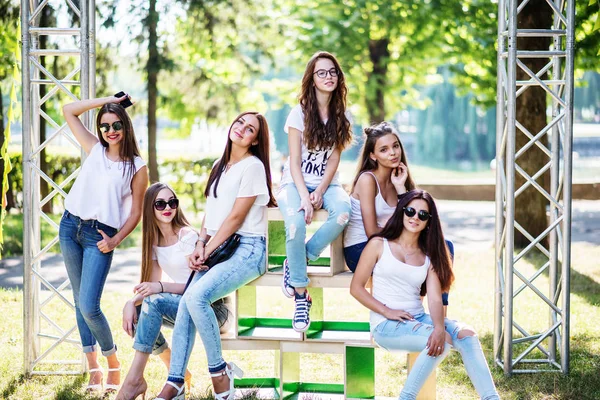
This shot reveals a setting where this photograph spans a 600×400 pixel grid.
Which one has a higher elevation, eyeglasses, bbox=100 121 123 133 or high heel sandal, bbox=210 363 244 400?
eyeglasses, bbox=100 121 123 133

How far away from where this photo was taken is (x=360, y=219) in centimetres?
467

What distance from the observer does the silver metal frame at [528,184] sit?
5.08 m

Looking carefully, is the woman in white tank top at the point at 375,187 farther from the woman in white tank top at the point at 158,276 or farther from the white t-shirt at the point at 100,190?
the white t-shirt at the point at 100,190

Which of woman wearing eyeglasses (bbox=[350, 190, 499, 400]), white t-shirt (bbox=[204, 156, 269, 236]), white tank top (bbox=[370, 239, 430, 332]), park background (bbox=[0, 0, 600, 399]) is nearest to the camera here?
woman wearing eyeglasses (bbox=[350, 190, 499, 400])

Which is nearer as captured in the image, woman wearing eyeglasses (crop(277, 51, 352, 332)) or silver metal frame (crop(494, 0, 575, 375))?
woman wearing eyeglasses (crop(277, 51, 352, 332))

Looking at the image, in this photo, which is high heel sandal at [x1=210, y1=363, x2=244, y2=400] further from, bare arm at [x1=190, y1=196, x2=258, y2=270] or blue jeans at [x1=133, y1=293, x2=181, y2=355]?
bare arm at [x1=190, y1=196, x2=258, y2=270]

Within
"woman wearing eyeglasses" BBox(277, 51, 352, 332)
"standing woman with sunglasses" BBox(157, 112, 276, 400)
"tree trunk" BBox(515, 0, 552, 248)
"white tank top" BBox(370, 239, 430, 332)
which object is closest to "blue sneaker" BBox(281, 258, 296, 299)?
"woman wearing eyeglasses" BBox(277, 51, 352, 332)

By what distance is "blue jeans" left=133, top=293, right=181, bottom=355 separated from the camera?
450cm

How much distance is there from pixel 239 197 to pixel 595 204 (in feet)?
47.5

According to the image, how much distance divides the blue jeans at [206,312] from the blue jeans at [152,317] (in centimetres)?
20

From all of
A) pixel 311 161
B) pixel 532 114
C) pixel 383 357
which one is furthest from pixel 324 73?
pixel 532 114

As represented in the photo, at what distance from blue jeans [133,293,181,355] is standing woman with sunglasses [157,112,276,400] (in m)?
0.20

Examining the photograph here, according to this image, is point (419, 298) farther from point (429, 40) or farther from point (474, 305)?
point (429, 40)

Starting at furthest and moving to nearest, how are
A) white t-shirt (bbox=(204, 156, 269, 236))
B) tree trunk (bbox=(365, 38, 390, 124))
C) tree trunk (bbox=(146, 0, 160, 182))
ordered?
tree trunk (bbox=(365, 38, 390, 124)) → tree trunk (bbox=(146, 0, 160, 182)) → white t-shirt (bbox=(204, 156, 269, 236))
